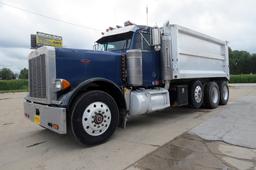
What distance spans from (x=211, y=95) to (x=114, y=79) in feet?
15.0

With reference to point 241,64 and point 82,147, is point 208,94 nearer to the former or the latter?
point 82,147

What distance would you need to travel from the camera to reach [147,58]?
20.0 feet

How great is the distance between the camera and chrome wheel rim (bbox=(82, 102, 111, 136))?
4.36 m

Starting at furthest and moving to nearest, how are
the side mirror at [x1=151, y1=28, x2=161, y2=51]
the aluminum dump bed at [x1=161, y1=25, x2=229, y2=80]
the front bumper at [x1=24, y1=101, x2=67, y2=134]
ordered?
the aluminum dump bed at [x1=161, y1=25, x2=229, y2=80]
the side mirror at [x1=151, y1=28, x2=161, y2=51]
the front bumper at [x1=24, y1=101, x2=67, y2=134]

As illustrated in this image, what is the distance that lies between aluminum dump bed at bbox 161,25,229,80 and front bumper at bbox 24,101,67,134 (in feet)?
10.9

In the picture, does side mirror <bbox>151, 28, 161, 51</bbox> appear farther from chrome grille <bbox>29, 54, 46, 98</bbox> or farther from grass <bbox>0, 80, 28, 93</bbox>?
grass <bbox>0, 80, 28, 93</bbox>

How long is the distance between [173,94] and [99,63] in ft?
9.85

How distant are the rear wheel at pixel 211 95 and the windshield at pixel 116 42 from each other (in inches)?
154

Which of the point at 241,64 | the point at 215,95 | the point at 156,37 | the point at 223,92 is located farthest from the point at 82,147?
the point at 241,64

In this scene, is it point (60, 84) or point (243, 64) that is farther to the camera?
point (243, 64)

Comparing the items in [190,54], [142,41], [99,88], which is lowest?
[99,88]

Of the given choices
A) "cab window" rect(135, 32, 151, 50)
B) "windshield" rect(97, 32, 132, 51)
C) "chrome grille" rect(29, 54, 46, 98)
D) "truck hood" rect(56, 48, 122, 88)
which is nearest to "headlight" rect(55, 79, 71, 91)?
"truck hood" rect(56, 48, 122, 88)

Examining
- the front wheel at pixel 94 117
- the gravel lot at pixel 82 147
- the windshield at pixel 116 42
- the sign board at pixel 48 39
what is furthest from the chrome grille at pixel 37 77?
the sign board at pixel 48 39

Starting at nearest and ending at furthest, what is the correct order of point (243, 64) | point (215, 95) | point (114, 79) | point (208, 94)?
point (114, 79)
point (208, 94)
point (215, 95)
point (243, 64)
